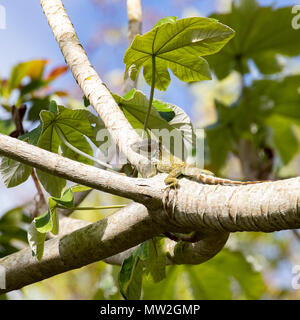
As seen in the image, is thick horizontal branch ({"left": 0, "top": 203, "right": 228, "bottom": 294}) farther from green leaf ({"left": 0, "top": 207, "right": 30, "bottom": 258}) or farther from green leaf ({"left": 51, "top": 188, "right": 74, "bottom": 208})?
green leaf ({"left": 0, "top": 207, "right": 30, "bottom": 258})

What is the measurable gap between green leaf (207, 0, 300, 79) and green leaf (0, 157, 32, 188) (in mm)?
1028

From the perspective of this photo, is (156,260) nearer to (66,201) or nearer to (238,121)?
(66,201)

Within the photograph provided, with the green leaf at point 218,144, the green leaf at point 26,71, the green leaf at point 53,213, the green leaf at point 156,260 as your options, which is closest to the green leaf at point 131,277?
the green leaf at point 156,260

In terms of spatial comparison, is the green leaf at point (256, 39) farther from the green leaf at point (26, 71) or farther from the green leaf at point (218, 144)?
the green leaf at point (26, 71)

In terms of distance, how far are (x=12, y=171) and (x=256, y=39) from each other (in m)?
1.20

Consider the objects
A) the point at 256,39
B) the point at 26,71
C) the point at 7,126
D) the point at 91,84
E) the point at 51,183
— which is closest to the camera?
the point at 91,84

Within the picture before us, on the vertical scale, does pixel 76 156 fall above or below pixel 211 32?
below

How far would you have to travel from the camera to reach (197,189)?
28.0 inches

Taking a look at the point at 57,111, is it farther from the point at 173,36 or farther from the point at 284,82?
the point at 284,82

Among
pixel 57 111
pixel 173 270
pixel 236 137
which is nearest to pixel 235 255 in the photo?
pixel 173 270

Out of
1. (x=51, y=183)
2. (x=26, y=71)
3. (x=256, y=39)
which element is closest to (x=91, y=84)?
(x=51, y=183)

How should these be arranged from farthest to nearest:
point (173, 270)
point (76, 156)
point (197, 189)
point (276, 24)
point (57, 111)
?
point (276, 24)
point (173, 270)
point (76, 156)
point (57, 111)
point (197, 189)

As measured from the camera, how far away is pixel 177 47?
93 cm

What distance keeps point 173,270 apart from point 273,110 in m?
0.85
